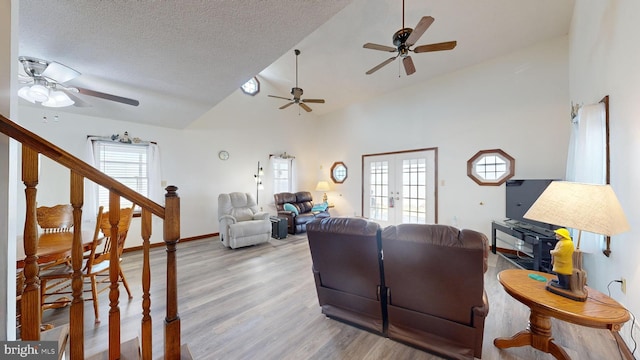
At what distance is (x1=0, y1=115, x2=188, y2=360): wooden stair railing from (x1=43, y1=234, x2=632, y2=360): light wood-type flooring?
0.86 m

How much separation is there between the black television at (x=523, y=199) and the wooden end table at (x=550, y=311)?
6.22 ft

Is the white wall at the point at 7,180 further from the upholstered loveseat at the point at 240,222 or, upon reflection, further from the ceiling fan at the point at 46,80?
the upholstered loveseat at the point at 240,222

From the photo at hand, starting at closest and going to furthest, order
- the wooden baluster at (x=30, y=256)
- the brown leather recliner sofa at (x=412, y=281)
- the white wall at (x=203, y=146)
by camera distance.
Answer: the wooden baluster at (x=30, y=256) → the brown leather recliner sofa at (x=412, y=281) → the white wall at (x=203, y=146)

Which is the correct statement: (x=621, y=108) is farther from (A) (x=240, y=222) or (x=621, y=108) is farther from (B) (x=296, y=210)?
(B) (x=296, y=210)

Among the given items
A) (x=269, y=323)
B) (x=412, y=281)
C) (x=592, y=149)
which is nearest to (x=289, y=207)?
(x=269, y=323)

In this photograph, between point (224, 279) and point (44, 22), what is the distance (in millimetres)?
2894

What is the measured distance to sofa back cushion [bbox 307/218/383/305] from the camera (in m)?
1.83

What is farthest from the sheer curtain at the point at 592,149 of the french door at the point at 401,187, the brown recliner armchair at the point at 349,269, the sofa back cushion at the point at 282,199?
the sofa back cushion at the point at 282,199

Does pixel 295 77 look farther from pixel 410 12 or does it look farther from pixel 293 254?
pixel 293 254

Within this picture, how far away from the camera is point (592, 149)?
2203 millimetres

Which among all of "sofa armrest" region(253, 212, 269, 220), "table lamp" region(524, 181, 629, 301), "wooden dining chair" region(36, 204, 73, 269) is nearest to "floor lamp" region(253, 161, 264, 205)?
"sofa armrest" region(253, 212, 269, 220)

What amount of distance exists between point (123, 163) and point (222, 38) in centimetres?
384

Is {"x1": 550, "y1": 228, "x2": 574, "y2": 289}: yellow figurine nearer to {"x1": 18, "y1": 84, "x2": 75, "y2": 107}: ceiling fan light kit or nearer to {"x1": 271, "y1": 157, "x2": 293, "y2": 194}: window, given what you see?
{"x1": 18, "y1": 84, "x2": 75, "y2": 107}: ceiling fan light kit

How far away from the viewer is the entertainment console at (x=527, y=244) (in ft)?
9.53
